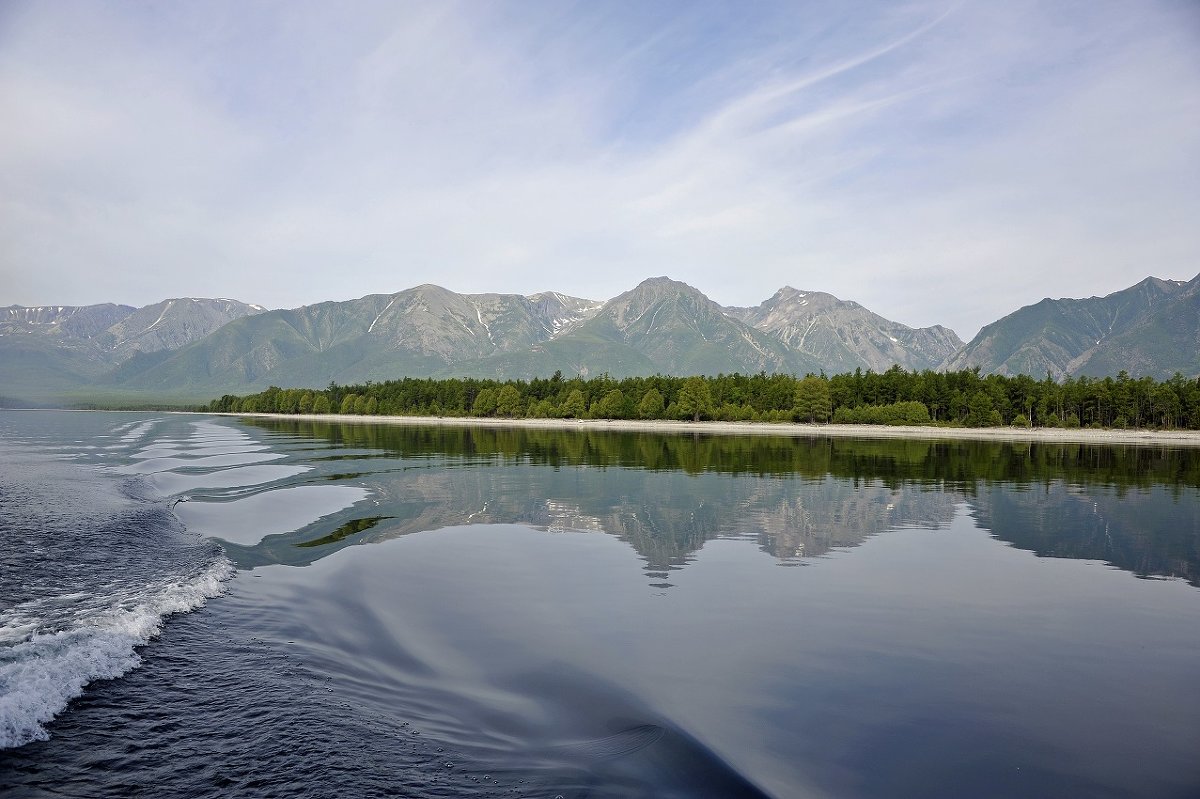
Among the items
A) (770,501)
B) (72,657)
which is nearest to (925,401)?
(770,501)

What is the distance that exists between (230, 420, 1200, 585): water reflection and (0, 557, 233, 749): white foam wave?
21.7ft

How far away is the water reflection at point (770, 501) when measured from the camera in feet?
95.0

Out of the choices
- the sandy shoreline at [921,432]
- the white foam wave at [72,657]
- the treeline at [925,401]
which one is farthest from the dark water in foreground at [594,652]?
the treeline at [925,401]

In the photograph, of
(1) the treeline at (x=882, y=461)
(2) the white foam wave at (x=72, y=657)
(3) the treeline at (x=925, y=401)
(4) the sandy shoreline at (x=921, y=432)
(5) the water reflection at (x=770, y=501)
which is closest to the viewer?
(2) the white foam wave at (x=72, y=657)

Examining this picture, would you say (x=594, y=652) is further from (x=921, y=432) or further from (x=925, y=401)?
(x=925, y=401)

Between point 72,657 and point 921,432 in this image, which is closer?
point 72,657

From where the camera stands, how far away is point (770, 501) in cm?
4094

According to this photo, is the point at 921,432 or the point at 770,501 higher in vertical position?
the point at 770,501

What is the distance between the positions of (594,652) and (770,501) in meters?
27.3

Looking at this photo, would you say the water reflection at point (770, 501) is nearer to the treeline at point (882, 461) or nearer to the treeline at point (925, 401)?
the treeline at point (882, 461)

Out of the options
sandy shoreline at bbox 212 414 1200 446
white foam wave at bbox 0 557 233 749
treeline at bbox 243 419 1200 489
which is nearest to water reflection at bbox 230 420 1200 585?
treeline at bbox 243 419 1200 489

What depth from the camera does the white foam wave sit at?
11664 mm

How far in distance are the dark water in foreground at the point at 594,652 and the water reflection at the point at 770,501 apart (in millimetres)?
415

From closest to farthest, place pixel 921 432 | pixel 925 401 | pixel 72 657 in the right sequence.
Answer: pixel 72 657 → pixel 921 432 → pixel 925 401
